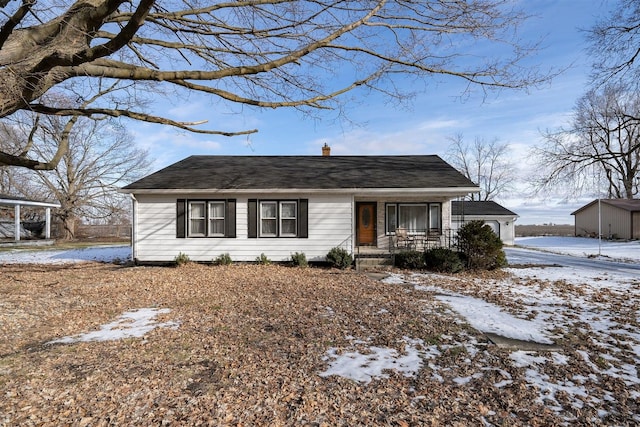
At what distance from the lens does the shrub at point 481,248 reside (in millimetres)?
11289

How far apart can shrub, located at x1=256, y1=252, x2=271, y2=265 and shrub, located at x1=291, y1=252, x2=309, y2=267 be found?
91 cm

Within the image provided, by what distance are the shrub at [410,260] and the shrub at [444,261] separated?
0.78 ft

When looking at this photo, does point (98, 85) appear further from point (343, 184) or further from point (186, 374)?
point (343, 184)

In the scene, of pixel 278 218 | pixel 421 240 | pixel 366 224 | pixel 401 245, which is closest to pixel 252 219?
pixel 278 218

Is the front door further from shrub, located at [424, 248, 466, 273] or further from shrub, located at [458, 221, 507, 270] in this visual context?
shrub, located at [458, 221, 507, 270]

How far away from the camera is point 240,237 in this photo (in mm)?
12562

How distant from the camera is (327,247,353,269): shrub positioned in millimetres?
11930

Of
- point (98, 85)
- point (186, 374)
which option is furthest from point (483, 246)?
point (98, 85)

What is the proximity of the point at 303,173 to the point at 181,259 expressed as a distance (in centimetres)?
556

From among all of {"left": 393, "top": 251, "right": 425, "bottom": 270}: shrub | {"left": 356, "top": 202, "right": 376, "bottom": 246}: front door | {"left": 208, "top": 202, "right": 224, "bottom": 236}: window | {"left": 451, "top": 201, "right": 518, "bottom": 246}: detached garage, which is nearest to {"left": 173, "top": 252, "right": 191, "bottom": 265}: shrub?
{"left": 208, "top": 202, "right": 224, "bottom": 236}: window

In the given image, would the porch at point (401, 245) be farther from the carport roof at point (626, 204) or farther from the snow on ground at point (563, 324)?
the carport roof at point (626, 204)

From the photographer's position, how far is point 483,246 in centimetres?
1127

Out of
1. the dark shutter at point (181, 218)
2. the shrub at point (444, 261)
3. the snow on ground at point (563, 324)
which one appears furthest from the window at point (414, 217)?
the dark shutter at point (181, 218)

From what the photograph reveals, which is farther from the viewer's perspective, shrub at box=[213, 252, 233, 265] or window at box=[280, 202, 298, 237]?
→ window at box=[280, 202, 298, 237]
